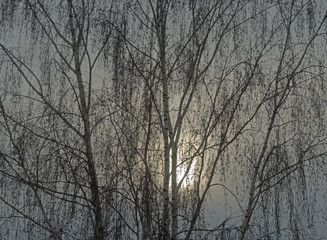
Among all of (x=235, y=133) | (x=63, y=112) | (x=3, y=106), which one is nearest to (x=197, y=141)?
(x=235, y=133)

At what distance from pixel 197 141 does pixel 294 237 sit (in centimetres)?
136

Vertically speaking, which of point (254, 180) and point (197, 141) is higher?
point (197, 141)

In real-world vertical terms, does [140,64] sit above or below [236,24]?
below

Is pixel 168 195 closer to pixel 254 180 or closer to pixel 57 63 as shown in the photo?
pixel 254 180

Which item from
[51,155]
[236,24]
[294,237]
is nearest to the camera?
[51,155]

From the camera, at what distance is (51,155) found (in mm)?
4473

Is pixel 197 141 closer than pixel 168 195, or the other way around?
pixel 168 195

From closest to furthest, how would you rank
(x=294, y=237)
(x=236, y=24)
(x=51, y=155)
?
1. (x=51, y=155)
2. (x=294, y=237)
3. (x=236, y=24)

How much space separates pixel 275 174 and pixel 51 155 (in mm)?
2243

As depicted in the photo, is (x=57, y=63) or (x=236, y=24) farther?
(x=236, y=24)

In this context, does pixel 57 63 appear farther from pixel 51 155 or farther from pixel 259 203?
pixel 259 203

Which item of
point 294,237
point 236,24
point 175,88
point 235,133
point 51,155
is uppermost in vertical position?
point 236,24

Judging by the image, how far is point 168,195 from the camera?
4609 mm

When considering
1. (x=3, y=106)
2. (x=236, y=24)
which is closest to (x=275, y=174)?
(x=236, y=24)
